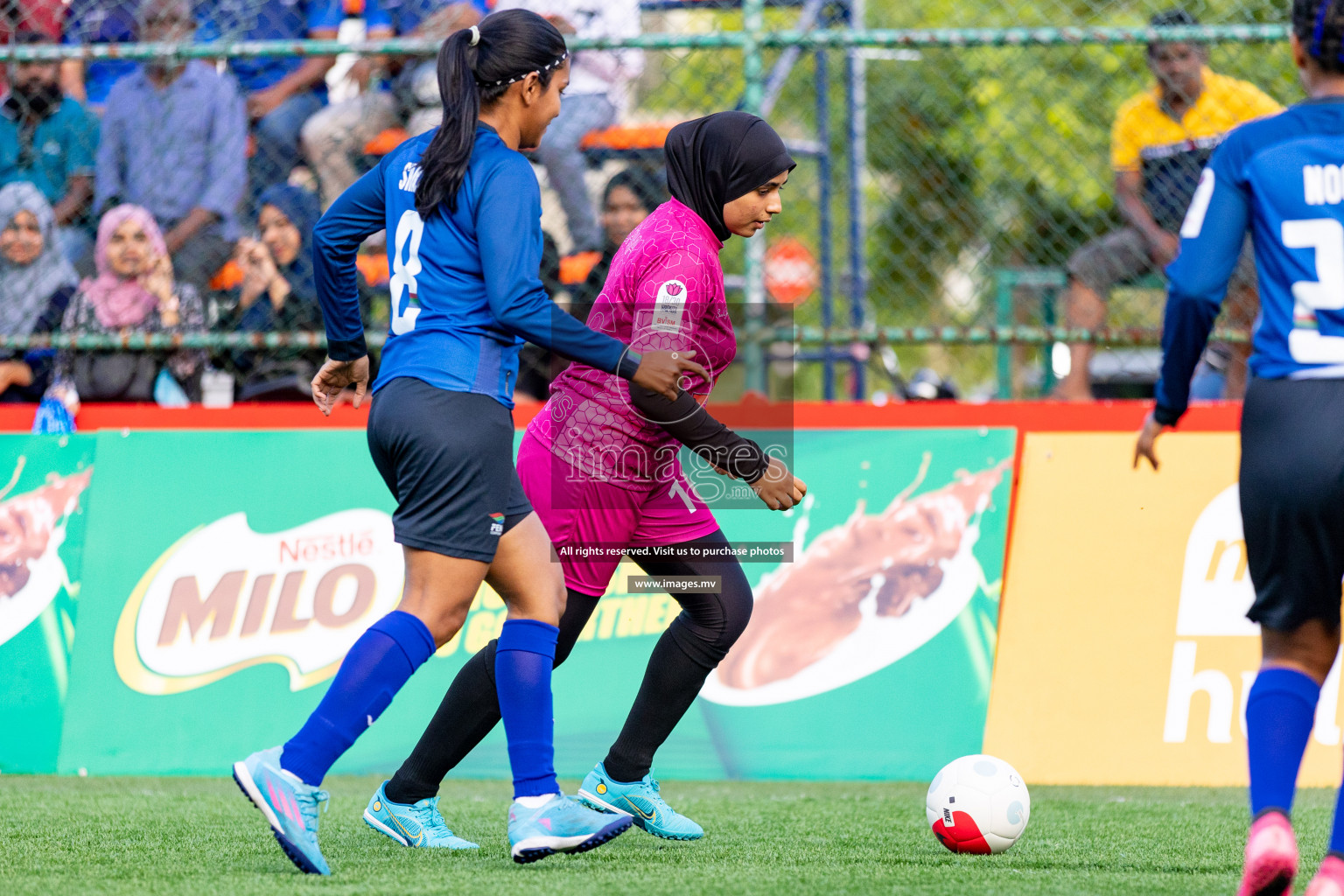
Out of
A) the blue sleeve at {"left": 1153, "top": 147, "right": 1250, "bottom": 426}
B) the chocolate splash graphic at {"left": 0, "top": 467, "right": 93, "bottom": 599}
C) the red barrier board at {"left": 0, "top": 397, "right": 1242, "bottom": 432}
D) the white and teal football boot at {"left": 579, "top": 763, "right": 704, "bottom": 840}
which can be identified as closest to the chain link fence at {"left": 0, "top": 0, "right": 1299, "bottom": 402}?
the red barrier board at {"left": 0, "top": 397, "right": 1242, "bottom": 432}

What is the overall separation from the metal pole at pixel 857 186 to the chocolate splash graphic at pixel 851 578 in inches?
50.1

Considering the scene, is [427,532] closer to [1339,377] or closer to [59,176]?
[1339,377]

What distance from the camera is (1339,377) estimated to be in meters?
2.97

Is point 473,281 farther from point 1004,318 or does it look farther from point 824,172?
point 824,172

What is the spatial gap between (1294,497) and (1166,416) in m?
0.36

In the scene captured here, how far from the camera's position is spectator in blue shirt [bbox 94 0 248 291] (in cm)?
699

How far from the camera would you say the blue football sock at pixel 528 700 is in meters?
3.79

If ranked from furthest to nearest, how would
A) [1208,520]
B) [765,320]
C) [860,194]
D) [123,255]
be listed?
[860,194] < [123,255] < [765,320] < [1208,520]

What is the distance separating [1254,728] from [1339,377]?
2.47 ft

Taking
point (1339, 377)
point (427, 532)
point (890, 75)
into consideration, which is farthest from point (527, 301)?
point (890, 75)

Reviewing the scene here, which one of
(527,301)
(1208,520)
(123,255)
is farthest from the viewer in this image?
(123,255)

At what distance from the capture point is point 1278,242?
118 inches

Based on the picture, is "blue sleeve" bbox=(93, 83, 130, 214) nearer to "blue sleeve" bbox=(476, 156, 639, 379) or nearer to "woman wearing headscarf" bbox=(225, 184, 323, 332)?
"woman wearing headscarf" bbox=(225, 184, 323, 332)

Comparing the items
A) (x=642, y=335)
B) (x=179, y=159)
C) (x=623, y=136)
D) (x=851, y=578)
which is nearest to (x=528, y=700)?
(x=642, y=335)
